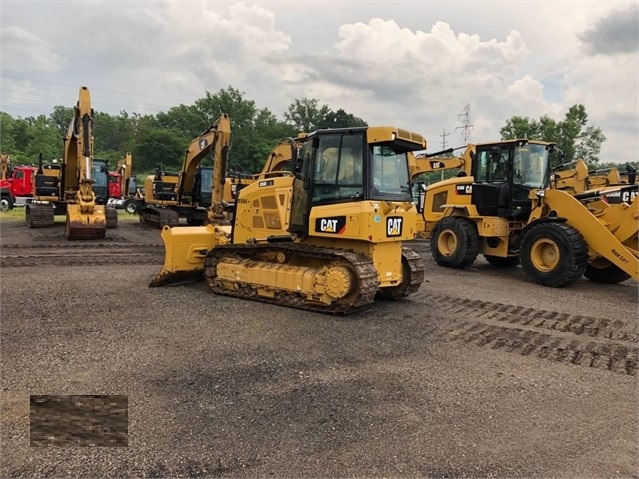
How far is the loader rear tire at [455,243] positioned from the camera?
35.2 ft

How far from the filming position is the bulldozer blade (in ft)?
26.3

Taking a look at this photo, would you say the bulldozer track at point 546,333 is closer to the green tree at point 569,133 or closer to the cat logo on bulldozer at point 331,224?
the cat logo on bulldozer at point 331,224

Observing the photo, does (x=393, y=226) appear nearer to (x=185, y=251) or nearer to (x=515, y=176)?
(x=185, y=251)

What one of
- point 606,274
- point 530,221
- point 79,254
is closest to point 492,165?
point 530,221

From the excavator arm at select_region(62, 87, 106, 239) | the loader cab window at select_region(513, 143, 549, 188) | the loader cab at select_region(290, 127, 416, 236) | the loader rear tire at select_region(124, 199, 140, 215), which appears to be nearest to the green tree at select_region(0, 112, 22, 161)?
the loader rear tire at select_region(124, 199, 140, 215)

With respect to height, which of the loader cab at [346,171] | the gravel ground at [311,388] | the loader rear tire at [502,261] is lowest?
the gravel ground at [311,388]

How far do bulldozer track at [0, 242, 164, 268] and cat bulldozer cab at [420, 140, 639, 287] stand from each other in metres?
7.10

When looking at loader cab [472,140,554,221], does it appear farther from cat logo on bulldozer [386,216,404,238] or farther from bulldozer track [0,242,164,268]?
bulldozer track [0,242,164,268]

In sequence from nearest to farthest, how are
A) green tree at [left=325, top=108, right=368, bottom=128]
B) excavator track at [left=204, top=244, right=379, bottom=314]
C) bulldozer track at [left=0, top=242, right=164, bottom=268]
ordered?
excavator track at [left=204, top=244, right=379, bottom=314] < bulldozer track at [left=0, top=242, right=164, bottom=268] < green tree at [left=325, top=108, right=368, bottom=128]

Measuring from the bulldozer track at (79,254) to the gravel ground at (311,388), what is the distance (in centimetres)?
306

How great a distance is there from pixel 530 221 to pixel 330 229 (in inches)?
202

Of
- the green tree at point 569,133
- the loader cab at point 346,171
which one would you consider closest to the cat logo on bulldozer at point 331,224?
the loader cab at point 346,171

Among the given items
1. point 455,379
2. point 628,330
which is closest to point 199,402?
point 455,379

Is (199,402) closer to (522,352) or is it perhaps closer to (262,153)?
(522,352)
